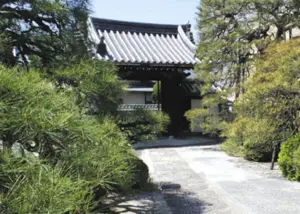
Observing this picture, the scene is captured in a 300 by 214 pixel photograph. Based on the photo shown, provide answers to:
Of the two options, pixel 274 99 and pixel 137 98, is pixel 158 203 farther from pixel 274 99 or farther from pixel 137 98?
pixel 137 98

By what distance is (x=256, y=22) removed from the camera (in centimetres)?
894

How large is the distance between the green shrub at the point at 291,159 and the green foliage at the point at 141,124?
2473 millimetres

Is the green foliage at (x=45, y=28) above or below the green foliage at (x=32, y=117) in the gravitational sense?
above

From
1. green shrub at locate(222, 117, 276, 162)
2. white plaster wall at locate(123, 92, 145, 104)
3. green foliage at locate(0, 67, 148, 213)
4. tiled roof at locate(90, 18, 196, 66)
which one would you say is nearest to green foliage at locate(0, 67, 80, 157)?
green foliage at locate(0, 67, 148, 213)

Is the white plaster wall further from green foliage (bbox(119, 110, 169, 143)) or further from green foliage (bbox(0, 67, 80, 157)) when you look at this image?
green foliage (bbox(0, 67, 80, 157))

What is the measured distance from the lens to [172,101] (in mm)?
12188

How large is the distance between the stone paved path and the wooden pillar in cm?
401

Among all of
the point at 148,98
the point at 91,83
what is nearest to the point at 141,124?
the point at 91,83

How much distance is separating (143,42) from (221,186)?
792cm

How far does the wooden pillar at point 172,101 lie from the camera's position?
39.9 ft

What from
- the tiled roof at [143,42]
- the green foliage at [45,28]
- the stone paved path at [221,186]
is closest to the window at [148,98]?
the tiled roof at [143,42]

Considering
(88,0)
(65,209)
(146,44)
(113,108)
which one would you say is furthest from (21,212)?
(146,44)

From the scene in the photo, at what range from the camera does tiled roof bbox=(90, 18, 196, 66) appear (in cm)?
1050

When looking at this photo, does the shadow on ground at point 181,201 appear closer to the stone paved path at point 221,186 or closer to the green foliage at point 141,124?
the stone paved path at point 221,186
